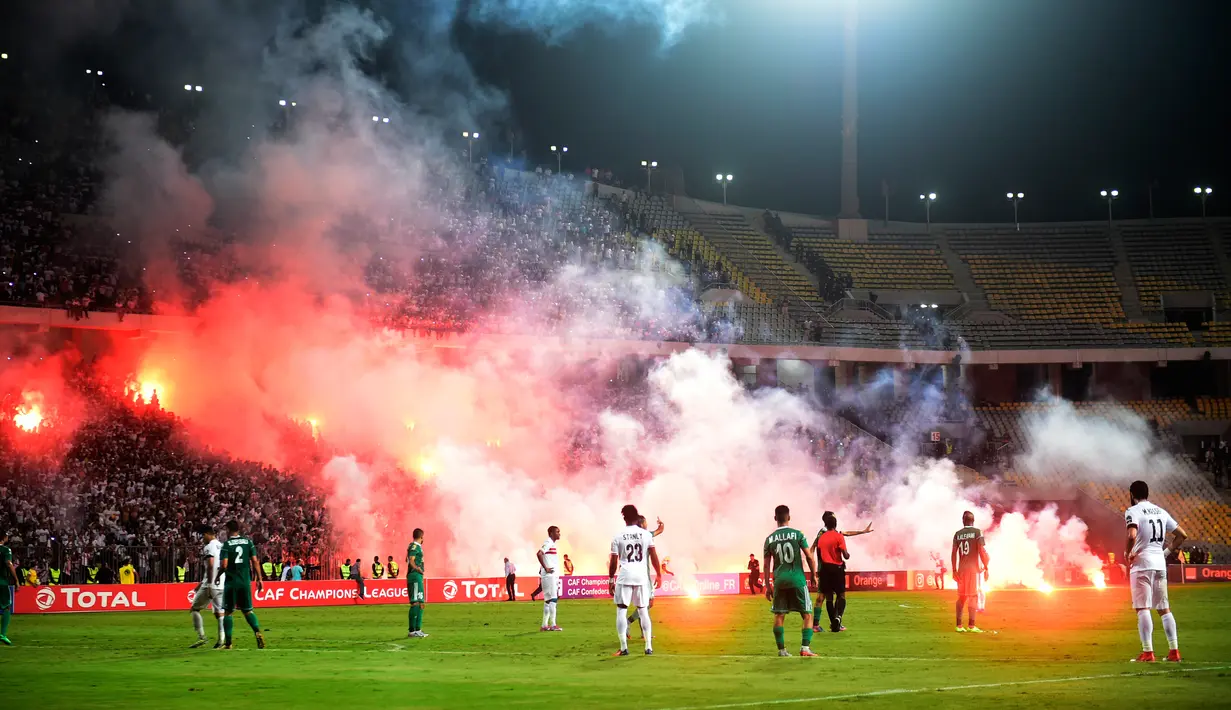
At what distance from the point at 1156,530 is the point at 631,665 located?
258 inches

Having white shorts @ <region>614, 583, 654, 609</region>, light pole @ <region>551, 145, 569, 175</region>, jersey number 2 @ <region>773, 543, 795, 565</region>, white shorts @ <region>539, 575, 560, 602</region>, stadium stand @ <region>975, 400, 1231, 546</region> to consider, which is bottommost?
white shorts @ <region>539, 575, 560, 602</region>

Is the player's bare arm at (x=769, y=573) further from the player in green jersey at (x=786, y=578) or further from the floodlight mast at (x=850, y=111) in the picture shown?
the floodlight mast at (x=850, y=111)

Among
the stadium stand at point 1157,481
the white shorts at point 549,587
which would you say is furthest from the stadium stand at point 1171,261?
the white shorts at point 549,587

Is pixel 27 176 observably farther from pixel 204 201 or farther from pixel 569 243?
pixel 569 243

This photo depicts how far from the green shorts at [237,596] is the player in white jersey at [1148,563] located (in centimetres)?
1256

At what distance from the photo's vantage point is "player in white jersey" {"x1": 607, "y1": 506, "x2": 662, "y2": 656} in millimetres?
16562

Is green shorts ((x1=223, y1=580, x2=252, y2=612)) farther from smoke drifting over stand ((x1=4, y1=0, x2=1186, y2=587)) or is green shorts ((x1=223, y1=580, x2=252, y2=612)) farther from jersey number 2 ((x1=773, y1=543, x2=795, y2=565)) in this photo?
smoke drifting over stand ((x1=4, y1=0, x2=1186, y2=587))

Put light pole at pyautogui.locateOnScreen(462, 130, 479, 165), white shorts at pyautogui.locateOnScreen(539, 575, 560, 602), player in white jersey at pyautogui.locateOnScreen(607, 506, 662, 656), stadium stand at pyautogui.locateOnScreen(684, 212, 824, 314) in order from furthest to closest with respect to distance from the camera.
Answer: light pole at pyautogui.locateOnScreen(462, 130, 479, 165) < stadium stand at pyautogui.locateOnScreen(684, 212, 824, 314) < white shorts at pyautogui.locateOnScreen(539, 575, 560, 602) < player in white jersey at pyautogui.locateOnScreen(607, 506, 662, 656)

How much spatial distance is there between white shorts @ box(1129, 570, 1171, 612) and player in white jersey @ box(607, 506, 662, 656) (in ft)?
19.3

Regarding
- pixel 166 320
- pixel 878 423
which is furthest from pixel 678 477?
pixel 166 320

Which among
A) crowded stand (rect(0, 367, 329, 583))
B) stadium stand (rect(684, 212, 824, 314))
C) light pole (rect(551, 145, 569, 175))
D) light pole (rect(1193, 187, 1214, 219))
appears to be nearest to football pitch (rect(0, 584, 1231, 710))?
crowded stand (rect(0, 367, 329, 583))

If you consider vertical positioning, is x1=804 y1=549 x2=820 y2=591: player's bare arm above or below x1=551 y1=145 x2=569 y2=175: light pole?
below

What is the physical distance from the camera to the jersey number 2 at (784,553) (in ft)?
54.7

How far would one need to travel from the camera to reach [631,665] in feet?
51.3
